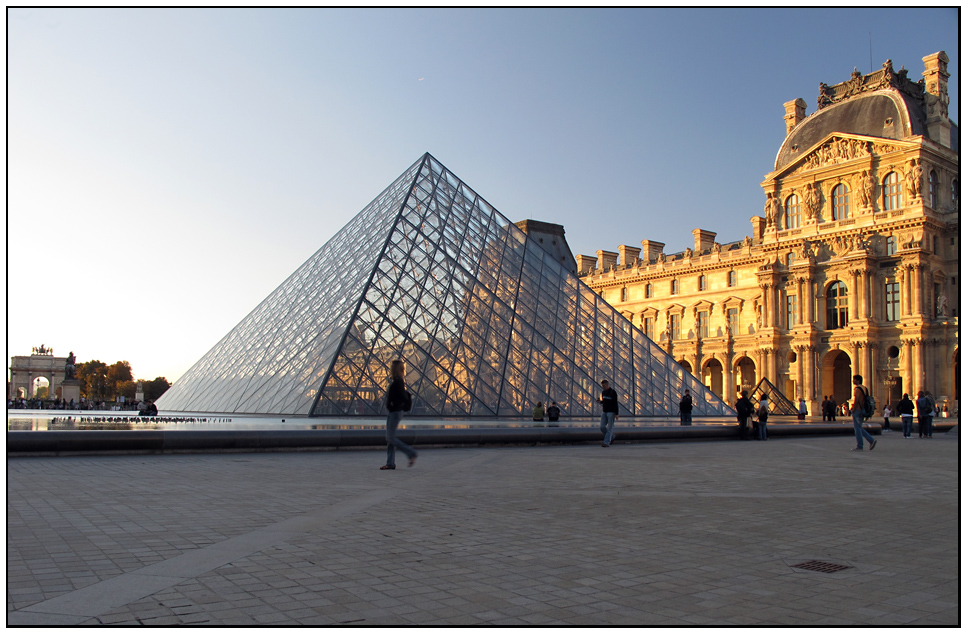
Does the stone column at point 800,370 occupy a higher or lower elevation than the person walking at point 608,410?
higher

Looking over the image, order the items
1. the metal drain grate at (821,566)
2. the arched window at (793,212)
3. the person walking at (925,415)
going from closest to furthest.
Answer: the metal drain grate at (821,566) → the person walking at (925,415) → the arched window at (793,212)

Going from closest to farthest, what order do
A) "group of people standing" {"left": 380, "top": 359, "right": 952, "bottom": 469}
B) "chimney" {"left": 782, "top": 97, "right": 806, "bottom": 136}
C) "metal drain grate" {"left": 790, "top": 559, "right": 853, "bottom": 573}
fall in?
1. "metal drain grate" {"left": 790, "top": 559, "right": 853, "bottom": 573}
2. "group of people standing" {"left": 380, "top": 359, "right": 952, "bottom": 469}
3. "chimney" {"left": 782, "top": 97, "right": 806, "bottom": 136}

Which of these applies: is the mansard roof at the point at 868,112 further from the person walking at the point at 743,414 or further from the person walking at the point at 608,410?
the person walking at the point at 608,410

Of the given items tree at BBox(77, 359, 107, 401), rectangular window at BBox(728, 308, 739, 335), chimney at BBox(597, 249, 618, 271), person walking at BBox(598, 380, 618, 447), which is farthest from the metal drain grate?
tree at BBox(77, 359, 107, 401)

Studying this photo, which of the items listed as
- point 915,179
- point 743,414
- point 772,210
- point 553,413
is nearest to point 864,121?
point 915,179

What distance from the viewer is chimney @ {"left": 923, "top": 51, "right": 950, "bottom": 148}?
4875 centimetres

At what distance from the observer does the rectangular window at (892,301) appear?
4769 centimetres

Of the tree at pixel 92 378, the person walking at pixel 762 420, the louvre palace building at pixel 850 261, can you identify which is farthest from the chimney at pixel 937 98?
the tree at pixel 92 378

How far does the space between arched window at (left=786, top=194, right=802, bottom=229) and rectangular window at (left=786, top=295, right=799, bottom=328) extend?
461cm

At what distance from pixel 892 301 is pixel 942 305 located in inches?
101

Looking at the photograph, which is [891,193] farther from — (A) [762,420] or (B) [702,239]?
(A) [762,420]

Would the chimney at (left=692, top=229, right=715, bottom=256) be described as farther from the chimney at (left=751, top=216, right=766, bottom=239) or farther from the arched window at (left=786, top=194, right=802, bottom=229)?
the arched window at (left=786, top=194, right=802, bottom=229)

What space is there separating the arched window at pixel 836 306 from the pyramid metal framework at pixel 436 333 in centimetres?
2788

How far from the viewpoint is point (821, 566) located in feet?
13.8
